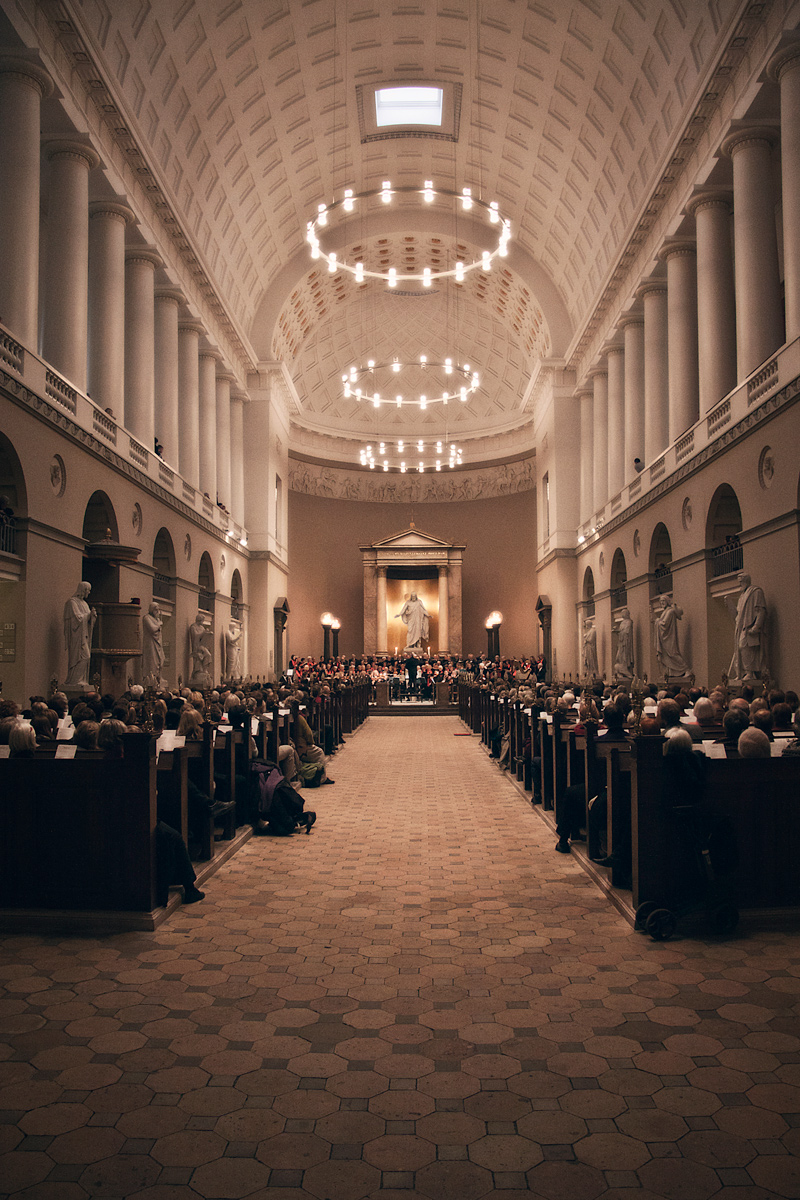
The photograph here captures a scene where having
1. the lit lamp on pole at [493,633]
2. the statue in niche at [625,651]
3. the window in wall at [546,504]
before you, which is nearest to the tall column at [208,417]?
the statue in niche at [625,651]

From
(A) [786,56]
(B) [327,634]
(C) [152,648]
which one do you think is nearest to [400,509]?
(B) [327,634]

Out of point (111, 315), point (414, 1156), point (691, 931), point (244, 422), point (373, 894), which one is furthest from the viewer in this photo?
point (244, 422)

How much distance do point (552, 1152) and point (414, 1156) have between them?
0.48 m

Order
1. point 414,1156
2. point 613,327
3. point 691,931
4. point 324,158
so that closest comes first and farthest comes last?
1. point 414,1156
2. point 691,931
3. point 613,327
4. point 324,158

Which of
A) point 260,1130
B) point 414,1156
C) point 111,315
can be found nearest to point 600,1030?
point 414,1156

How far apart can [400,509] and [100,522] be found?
23116mm

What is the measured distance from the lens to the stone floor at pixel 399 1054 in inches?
113

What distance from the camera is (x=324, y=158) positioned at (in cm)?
2564

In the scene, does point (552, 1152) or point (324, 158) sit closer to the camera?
point (552, 1152)

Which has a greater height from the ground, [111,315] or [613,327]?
[613,327]

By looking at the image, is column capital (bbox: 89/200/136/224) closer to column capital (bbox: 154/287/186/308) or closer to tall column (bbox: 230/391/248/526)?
column capital (bbox: 154/287/186/308)

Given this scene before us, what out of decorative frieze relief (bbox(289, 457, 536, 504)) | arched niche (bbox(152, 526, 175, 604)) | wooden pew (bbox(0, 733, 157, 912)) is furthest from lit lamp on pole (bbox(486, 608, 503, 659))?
wooden pew (bbox(0, 733, 157, 912))

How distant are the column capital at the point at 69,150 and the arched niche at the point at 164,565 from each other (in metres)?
7.94

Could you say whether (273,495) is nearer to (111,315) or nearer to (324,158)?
(324,158)
